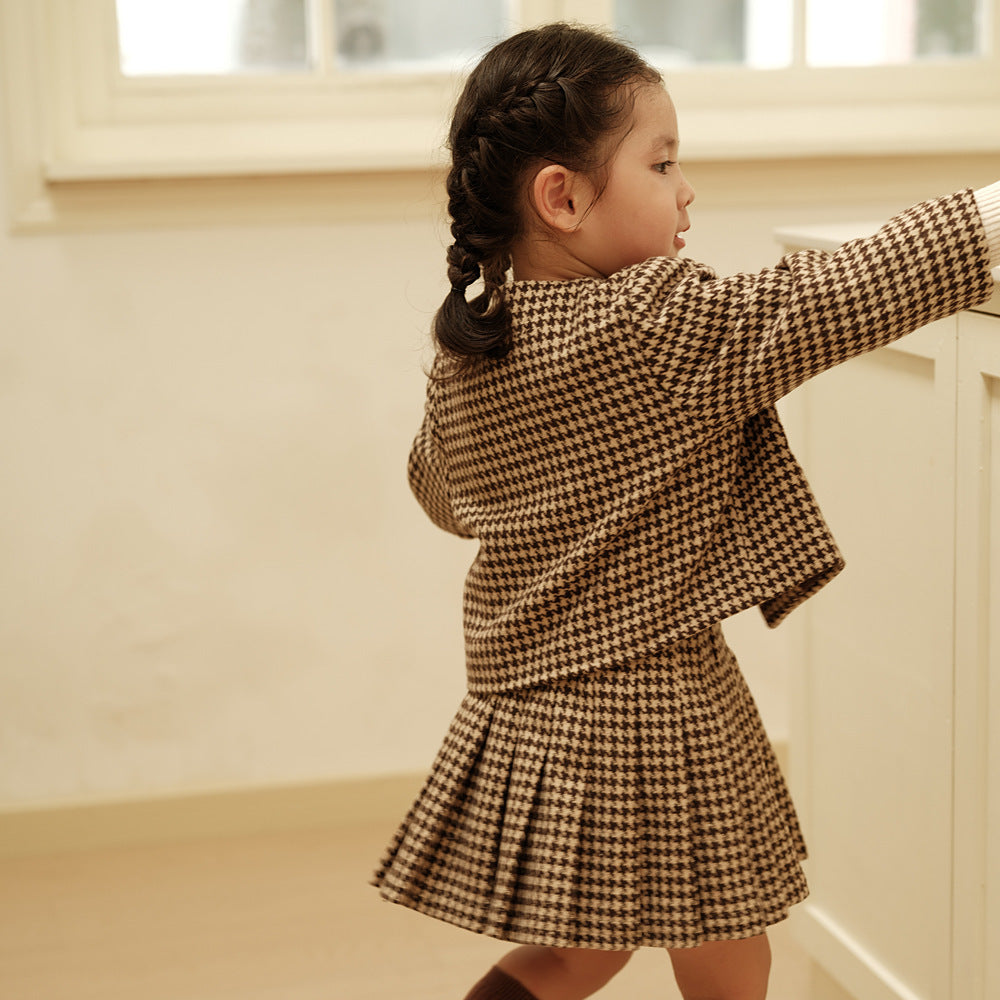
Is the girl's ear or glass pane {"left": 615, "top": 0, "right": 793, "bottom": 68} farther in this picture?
glass pane {"left": 615, "top": 0, "right": 793, "bottom": 68}

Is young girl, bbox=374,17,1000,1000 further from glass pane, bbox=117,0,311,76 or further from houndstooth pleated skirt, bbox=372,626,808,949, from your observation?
glass pane, bbox=117,0,311,76

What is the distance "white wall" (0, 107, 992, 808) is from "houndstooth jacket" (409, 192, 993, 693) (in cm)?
116

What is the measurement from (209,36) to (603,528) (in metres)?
1.55

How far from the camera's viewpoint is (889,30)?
2.51 m

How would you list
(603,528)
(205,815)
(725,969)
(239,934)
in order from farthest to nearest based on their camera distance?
(205,815) → (239,934) → (725,969) → (603,528)

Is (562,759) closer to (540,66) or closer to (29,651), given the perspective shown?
(540,66)

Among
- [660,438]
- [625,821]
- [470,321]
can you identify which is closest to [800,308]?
[660,438]

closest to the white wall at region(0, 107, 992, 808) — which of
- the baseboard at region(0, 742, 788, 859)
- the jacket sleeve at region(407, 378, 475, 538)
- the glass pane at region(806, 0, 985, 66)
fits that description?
the baseboard at region(0, 742, 788, 859)

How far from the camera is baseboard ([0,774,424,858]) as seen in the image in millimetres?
2348

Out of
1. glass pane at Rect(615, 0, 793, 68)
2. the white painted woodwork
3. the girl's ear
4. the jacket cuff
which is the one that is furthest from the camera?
glass pane at Rect(615, 0, 793, 68)

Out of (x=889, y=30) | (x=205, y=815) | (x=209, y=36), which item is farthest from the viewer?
(x=889, y=30)

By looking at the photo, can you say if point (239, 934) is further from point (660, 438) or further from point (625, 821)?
point (660, 438)

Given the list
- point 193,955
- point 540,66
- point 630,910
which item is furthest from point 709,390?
point 193,955

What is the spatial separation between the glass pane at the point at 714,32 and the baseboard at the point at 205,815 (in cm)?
135
